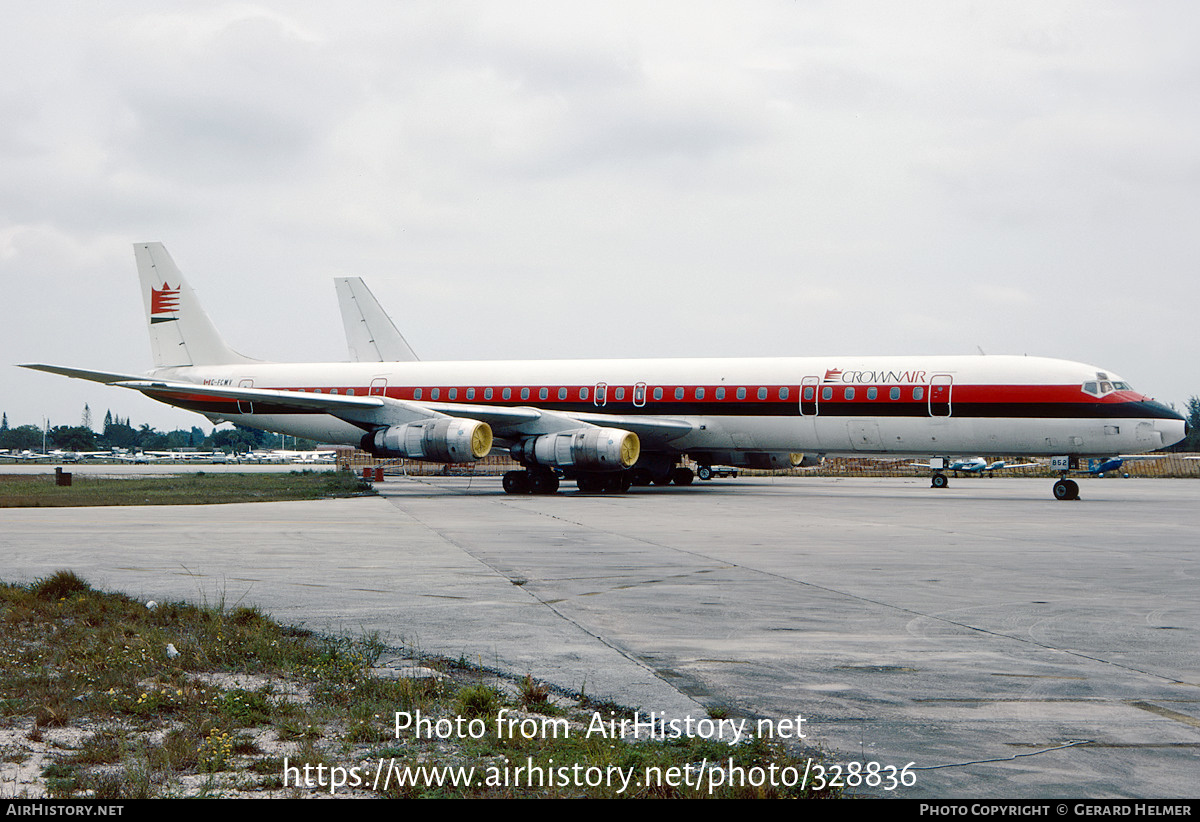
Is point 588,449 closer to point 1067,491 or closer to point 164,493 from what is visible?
point 164,493

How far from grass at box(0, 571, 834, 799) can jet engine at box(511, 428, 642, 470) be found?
19570 millimetres

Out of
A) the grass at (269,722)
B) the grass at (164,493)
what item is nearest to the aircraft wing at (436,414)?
the grass at (164,493)

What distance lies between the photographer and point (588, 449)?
2694 centimetres

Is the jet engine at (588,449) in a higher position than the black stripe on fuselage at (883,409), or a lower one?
lower

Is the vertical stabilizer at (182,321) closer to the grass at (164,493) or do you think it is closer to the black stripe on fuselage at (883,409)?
the grass at (164,493)

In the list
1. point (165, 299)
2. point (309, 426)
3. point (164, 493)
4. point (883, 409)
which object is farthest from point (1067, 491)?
point (165, 299)

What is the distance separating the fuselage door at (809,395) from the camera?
Answer: 27.6 meters

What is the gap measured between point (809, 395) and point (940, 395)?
130 inches

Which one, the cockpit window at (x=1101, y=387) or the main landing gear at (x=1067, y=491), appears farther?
the main landing gear at (x=1067, y=491)

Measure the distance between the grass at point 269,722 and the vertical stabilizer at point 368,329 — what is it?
3578 cm
